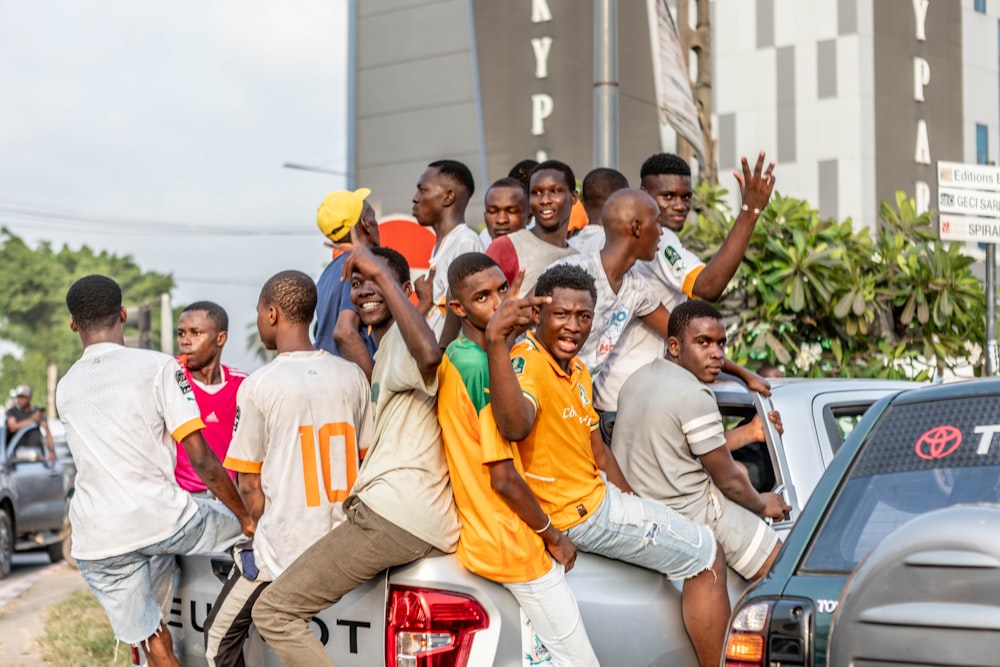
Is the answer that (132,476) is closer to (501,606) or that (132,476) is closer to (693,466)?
(501,606)

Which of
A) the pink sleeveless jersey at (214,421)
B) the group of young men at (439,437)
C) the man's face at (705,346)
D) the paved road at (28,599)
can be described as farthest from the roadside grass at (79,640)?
the man's face at (705,346)

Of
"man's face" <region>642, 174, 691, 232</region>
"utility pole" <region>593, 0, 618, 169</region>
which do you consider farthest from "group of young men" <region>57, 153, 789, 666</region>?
"utility pole" <region>593, 0, 618, 169</region>

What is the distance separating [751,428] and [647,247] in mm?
819

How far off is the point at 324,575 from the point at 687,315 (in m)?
1.74

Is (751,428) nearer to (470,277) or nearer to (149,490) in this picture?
(470,277)

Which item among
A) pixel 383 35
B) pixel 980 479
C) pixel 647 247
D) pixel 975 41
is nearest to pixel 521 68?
pixel 383 35

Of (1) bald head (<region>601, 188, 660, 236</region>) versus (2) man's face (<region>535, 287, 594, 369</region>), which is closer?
(2) man's face (<region>535, 287, 594, 369</region>)

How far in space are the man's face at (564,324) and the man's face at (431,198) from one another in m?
1.67

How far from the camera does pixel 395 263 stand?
4820 millimetres

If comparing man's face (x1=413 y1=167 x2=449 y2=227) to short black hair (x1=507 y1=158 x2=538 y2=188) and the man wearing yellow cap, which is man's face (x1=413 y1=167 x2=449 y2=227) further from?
short black hair (x1=507 y1=158 x2=538 y2=188)

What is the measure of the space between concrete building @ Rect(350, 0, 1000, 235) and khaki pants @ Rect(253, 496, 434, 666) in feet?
79.0

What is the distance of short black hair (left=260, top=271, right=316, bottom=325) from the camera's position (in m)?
4.63

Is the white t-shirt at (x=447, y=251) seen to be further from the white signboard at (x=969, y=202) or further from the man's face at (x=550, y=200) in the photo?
the white signboard at (x=969, y=202)

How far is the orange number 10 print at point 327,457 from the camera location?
4.44m
